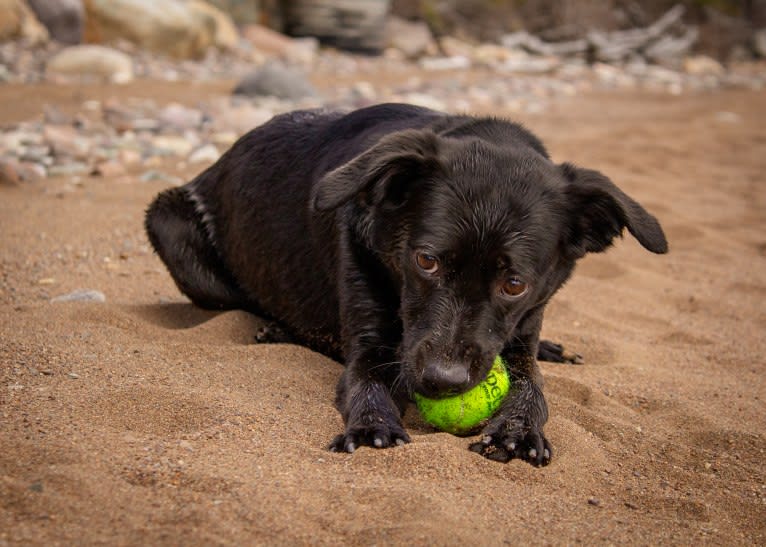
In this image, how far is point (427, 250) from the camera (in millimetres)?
3381

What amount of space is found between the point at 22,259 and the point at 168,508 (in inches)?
139

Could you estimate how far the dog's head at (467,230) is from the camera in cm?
333

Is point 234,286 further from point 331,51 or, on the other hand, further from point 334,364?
point 331,51

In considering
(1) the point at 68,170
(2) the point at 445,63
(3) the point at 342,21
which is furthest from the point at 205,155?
(2) the point at 445,63

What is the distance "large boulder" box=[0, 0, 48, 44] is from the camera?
14094mm

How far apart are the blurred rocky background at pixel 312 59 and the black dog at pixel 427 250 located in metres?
3.70

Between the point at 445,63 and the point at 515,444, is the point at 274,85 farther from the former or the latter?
the point at 515,444

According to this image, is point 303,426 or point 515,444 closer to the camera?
point 515,444

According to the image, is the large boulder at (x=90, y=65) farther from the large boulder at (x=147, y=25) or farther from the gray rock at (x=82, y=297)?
the gray rock at (x=82, y=297)

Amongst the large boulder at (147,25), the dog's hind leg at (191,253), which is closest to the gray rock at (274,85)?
the large boulder at (147,25)

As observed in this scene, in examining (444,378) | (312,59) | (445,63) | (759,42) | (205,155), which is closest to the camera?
(444,378)

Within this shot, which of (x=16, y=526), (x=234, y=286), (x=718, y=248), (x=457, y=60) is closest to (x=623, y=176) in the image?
(x=718, y=248)

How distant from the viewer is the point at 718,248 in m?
7.14

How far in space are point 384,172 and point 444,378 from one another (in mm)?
896
